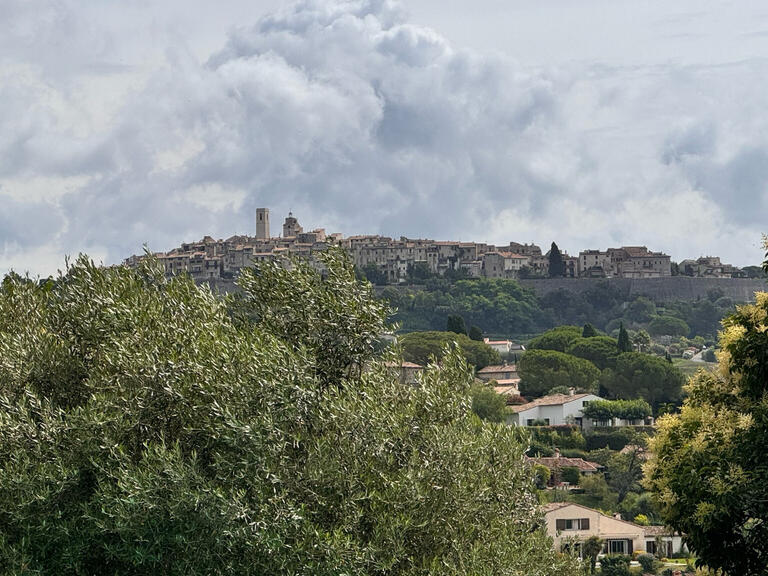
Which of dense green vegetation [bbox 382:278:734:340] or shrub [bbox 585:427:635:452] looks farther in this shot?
dense green vegetation [bbox 382:278:734:340]

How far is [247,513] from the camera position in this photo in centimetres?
1191

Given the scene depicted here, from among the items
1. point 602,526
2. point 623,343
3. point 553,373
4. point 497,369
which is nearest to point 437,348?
point 497,369

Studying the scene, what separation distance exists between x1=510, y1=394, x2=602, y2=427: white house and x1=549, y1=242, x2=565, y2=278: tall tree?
10047 centimetres

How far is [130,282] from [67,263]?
0.95 meters

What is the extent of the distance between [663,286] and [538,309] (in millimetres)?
19424

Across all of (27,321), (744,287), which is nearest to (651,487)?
(27,321)

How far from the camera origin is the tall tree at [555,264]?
184800 mm

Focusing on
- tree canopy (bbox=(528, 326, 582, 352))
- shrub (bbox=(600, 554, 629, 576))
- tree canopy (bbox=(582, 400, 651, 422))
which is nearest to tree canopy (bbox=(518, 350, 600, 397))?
tree canopy (bbox=(528, 326, 582, 352))

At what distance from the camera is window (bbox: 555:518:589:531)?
53.7m

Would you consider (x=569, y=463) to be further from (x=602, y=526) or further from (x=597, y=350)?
(x=597, y=350)

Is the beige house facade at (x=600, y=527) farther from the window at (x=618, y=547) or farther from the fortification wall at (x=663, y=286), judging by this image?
the fortification wall at (x=663, y=286)

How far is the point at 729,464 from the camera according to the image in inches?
483

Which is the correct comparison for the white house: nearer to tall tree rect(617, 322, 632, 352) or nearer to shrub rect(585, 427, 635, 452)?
shrub rect(585, 427, 635, 452)

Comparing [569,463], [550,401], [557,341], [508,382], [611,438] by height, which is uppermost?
[557,341]
